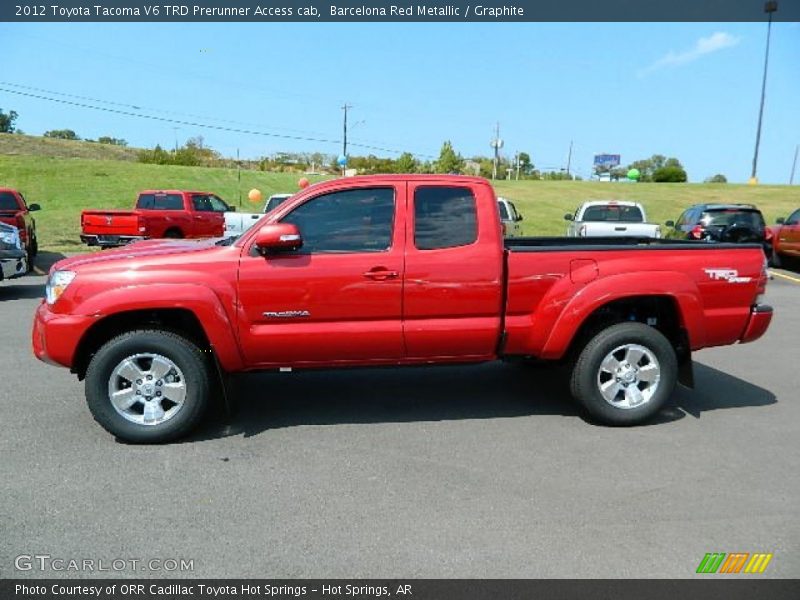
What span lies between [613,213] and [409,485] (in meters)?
13.1

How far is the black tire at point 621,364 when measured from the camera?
15.4 ft

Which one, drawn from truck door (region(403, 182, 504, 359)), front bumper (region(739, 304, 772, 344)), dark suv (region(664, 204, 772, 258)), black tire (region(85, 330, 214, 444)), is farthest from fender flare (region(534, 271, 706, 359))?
dark suv (region(664, 204, 772, 258))

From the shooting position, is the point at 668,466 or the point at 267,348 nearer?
the point at 668,466

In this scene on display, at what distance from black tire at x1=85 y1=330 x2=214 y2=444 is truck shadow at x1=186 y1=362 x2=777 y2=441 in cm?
22

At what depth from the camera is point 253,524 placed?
3.32 meters

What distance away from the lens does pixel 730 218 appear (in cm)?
1480

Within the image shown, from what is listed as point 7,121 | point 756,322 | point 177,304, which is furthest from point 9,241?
point 7,121

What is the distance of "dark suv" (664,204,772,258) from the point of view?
14477 millimetres

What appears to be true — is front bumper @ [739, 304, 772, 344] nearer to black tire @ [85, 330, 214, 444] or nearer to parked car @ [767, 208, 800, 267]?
black tire @ [85, 330, 214, 444]

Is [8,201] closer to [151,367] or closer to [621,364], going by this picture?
[151,367]
